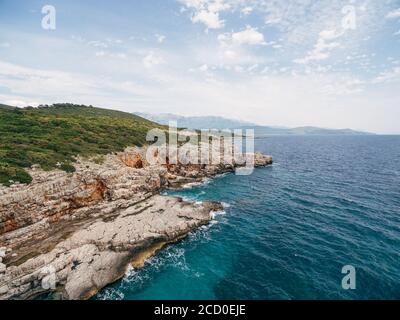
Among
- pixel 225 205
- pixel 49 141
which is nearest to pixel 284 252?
pixel 225 205

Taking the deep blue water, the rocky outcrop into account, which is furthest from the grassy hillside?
the deep blue water

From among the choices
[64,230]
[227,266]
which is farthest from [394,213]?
[64,230]

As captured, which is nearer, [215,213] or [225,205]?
[215,213]

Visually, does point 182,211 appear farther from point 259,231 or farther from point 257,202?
point 257,202

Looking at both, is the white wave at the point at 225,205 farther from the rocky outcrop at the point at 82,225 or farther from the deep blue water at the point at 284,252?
the rocky outcrop at the point at 82,225

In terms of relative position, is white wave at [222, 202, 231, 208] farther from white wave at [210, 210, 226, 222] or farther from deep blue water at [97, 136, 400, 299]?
white wave at [210, 210, 226, 222]

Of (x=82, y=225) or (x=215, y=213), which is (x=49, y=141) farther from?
(x=215, y=213)

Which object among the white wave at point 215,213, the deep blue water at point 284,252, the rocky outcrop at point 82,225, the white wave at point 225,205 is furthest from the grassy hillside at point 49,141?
the white wave at point 225,205
